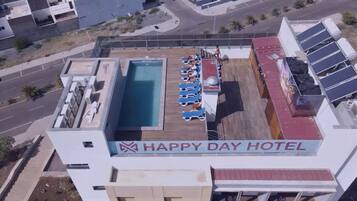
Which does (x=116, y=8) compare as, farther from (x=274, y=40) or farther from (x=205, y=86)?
(x=205, y=86)

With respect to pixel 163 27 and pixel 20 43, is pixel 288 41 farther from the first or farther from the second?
pixel 20 43

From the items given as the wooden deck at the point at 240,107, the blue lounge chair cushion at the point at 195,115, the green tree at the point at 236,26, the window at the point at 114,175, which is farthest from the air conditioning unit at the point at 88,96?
the green tree at the point at 236,26

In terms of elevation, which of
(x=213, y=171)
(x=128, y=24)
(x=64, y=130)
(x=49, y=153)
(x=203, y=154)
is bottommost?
(x=49, y=153)

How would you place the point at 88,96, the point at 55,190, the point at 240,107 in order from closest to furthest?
the point at 88,96 < the point at 240,107 < the point at 55,190

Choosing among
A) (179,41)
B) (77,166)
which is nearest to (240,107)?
(179,41)

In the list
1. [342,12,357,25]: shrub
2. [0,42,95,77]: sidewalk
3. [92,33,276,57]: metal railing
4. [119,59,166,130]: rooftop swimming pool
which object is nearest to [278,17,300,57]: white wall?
[92,33,276,57]: metal railing

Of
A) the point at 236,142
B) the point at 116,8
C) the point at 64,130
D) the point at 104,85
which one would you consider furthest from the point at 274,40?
the point at 116,8
